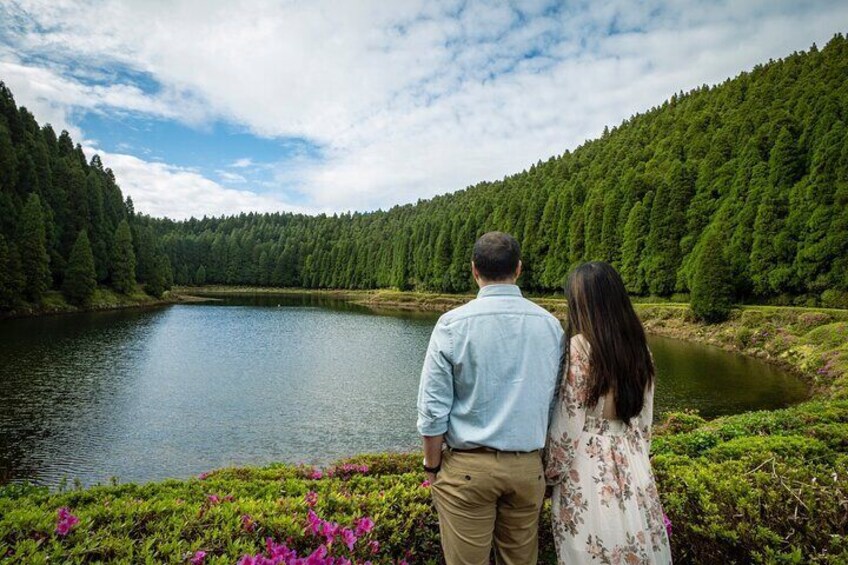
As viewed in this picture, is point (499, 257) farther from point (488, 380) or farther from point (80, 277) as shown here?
point (80, 277)

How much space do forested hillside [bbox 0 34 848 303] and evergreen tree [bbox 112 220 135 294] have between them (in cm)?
106

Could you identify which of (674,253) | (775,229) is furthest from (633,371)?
(674,253)

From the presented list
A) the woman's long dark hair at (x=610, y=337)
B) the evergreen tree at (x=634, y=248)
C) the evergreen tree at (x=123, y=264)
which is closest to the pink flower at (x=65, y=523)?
the woman's long dark hair at (x=610, y=337)

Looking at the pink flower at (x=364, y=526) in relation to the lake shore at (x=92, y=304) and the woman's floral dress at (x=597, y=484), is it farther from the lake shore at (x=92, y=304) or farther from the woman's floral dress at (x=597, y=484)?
the lake shore at (x=92, y=304)

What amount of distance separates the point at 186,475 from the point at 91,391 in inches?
449

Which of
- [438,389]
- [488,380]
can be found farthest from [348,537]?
[488,380]

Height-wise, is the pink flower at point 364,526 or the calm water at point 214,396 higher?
the pink flower at point 364,526

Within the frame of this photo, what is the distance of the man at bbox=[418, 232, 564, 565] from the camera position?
110 inches

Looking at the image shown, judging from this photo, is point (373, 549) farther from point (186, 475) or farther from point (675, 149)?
point (675, 149)

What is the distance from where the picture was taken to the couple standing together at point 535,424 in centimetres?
282

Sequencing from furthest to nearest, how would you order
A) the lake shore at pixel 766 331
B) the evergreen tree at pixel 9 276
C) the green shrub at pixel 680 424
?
the evergreen tree at pixel 9 276 → the lake shore at pixel 766 331 → the green shrub at pixel 680 424

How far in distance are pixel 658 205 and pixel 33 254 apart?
228ft

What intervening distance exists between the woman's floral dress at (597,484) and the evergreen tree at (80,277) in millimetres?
69156

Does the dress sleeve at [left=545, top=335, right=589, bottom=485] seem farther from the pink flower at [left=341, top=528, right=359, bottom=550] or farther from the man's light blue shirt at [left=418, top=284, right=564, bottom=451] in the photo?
the pink flower at [left=341, top=528, right=359, bottom=550]
